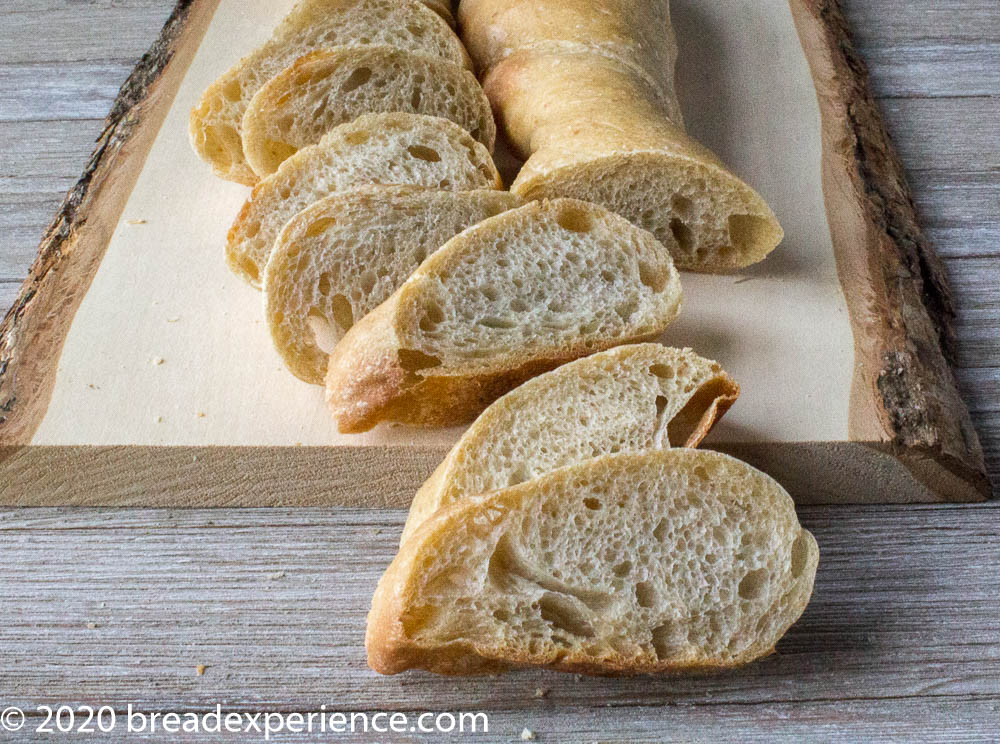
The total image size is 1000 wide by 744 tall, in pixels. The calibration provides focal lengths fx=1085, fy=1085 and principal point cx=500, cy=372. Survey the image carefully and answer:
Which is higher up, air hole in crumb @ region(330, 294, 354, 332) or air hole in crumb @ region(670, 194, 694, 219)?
air hole in crumb @ region(670, 194, 694, 219)

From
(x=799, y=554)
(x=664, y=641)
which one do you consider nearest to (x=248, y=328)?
(x=664, y=641)

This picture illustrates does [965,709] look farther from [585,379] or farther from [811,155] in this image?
[811,155]

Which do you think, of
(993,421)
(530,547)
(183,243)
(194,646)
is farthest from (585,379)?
(183,243)

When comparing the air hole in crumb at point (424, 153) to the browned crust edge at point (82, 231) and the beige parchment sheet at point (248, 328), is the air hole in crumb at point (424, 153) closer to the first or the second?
the beige parchment sheet at point (248, 328)

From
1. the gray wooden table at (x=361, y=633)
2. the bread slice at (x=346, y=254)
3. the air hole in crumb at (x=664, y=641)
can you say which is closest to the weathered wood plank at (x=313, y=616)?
the gray wooden table at (x=361, y=633)

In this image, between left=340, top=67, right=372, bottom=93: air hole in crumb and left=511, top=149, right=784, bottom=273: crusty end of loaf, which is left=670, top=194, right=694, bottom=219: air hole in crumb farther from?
left=340, top=67, right=372, bottom=93: air hole in crumb

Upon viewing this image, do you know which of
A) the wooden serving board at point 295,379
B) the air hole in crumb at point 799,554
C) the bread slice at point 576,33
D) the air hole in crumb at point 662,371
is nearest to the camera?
the air hole in crumb at point 799,554

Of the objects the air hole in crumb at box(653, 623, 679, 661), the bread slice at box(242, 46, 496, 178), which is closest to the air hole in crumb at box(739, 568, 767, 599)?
the air hole in crumb at box(653, 623, 679, 661)
